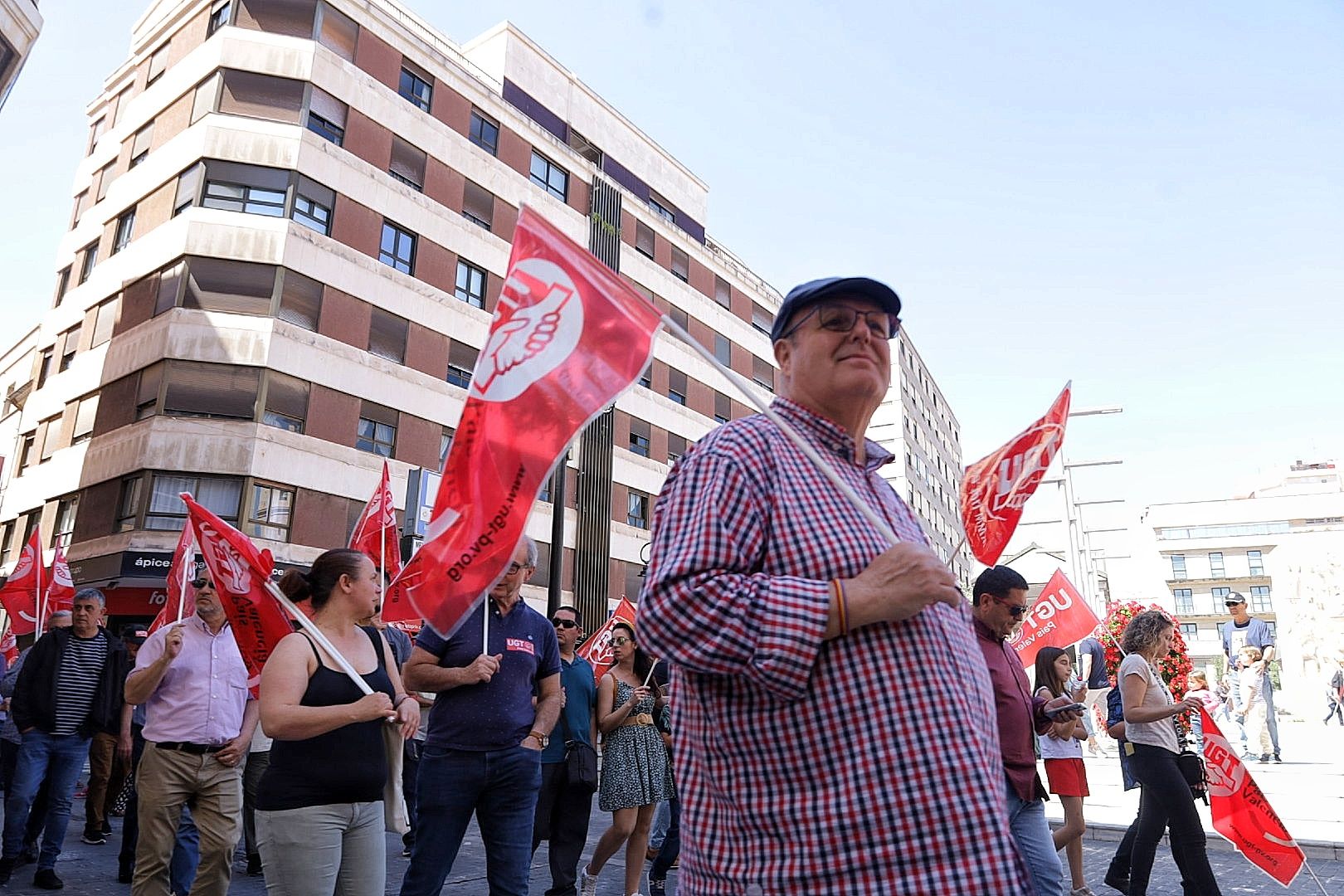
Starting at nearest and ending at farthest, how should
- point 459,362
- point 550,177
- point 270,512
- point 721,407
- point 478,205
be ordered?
point 270,512 < point 459,362 < point 478,205 < point 550,177 < point 721,407

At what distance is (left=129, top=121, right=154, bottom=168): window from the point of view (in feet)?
90.7

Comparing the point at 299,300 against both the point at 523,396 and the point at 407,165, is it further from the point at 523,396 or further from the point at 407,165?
the point at 523,396

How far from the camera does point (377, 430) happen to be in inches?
1048

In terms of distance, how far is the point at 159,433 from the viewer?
23.3 m

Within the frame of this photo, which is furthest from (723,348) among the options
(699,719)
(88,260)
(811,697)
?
(811,697)

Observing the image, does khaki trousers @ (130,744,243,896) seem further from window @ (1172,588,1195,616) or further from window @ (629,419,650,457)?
window @ (1172,588,1195,616)

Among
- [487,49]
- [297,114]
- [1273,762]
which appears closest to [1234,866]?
[1273,762]

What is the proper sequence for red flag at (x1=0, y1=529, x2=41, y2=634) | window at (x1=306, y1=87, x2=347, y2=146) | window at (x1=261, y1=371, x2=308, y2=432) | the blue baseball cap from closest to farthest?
the blue baseball cap < red flag at (x1=0, y1=529, x2=41, y2=634) < window at (x1=261, y1=371, x2=308, y2=432) < window at (x1=306, y1=87, x2=347, y2=146)

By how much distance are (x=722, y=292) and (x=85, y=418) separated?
77.1ft

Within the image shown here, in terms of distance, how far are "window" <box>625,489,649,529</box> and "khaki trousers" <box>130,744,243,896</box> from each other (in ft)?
93.4

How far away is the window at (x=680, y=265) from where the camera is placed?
127 feet

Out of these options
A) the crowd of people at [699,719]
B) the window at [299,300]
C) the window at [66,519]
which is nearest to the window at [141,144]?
the window at [299,300]

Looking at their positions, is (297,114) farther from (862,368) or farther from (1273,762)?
(862,368)

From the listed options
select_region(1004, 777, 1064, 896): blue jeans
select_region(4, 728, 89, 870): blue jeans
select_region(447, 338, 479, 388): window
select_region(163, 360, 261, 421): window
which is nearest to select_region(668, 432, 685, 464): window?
select_region(447, 338, 479, 388): window
